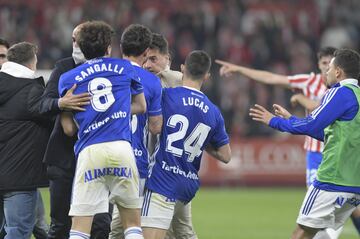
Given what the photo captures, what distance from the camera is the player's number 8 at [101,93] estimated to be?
293 inches

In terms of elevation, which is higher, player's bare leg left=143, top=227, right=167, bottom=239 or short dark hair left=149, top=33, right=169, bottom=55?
short dark hair left=149, top=33, right=169, bottom=55

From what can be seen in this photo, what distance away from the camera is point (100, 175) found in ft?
24.4

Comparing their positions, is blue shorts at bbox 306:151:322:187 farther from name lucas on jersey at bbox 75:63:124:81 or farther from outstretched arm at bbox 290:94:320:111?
name lucas on jersey at bbox 75:63:124:81

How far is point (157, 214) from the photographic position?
27.0ft

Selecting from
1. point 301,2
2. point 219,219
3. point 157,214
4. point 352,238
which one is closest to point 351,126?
point 157,214

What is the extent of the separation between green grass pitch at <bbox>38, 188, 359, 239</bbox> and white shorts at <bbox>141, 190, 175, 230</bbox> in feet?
13.4

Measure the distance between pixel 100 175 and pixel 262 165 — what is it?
13.8 meters

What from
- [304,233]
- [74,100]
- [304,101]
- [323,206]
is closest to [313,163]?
[304,101]

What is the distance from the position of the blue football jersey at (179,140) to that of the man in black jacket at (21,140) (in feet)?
3.73

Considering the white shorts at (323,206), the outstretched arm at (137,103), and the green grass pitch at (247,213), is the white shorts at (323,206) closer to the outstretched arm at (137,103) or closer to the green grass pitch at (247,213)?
the outstretched arm at (137,103)

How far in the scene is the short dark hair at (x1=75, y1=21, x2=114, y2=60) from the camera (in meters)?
7.50

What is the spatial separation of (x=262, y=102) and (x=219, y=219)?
751 centimetres

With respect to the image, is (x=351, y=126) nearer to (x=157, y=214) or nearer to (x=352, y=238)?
(x=157, y=214)

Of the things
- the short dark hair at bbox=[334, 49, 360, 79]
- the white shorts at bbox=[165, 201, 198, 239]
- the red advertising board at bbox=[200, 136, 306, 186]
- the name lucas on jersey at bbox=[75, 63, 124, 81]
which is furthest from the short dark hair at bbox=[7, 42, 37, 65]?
the red advertising board at bbox=[200, 136, 306, 186]
